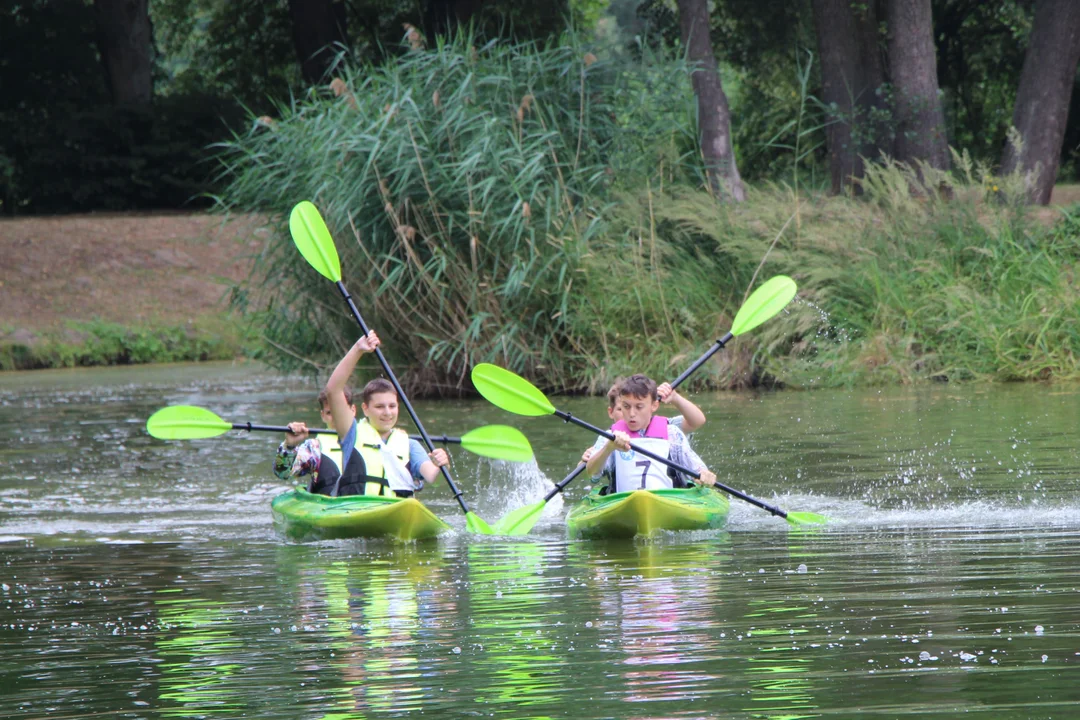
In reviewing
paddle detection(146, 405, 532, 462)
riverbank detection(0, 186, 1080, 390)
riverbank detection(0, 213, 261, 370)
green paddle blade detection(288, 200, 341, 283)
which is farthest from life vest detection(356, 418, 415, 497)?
riverbank detection(0, 213, 261, 370)

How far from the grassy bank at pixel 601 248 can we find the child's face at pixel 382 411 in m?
5.56

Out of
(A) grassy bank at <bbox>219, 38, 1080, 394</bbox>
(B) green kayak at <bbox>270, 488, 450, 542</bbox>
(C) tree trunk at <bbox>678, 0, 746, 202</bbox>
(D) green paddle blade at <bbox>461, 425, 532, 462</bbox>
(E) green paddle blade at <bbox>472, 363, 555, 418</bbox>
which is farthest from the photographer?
(C) tree trunk at <bbox>678, 0, 746, 202</bbox>

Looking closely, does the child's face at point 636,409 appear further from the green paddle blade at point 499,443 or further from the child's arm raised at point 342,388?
the child's arm raised at point 342,388

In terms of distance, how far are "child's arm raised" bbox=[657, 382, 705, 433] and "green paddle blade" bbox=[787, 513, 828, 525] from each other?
0.68m

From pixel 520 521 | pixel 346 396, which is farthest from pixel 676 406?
pixel 346 396

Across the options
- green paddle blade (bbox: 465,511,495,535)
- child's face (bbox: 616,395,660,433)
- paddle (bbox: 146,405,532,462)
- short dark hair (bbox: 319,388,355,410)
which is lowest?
green paddle blade (bbox: 465,511,495,535)

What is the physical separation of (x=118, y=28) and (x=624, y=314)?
49.5ft

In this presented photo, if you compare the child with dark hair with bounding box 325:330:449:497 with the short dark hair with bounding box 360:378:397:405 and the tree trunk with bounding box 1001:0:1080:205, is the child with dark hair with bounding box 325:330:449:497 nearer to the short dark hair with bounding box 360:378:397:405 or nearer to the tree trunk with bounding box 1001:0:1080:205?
the short dark hair with bounding box 360:378:397:405

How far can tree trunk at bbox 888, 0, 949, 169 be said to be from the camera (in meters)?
15.2

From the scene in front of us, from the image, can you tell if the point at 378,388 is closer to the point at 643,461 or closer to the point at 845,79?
the point at 643,461

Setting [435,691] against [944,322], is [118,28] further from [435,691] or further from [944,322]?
[435,691]

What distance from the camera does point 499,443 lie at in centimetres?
782

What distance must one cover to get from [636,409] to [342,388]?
1440mm

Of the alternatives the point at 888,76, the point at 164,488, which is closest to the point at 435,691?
the point at 164,488
